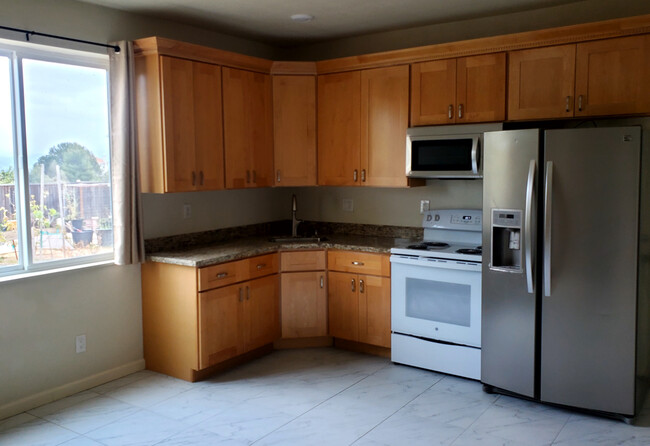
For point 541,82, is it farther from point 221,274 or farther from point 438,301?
point 221,274

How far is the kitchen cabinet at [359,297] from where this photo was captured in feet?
13.5

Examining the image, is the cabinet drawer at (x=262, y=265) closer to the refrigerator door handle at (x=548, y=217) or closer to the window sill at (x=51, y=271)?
the window sill at (x=51, y=271)

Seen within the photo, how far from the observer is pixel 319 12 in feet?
12.8

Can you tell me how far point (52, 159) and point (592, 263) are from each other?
3.31 metres

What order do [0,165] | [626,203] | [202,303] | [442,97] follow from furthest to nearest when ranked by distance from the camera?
[442,97] → [202,303] → [0,165] → [626,203]

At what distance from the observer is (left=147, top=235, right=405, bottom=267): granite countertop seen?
375cm

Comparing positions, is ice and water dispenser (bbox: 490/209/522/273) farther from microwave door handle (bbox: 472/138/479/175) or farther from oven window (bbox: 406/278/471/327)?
microwave door handle (bbox: 472/138/479/175)

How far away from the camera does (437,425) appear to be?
3104 millimetres

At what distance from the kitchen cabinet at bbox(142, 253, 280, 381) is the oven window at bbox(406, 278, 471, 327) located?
112cm

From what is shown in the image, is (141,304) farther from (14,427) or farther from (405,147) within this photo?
(405,147)

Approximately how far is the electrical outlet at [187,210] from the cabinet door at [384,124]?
4.51 ft

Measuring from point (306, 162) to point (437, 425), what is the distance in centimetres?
232

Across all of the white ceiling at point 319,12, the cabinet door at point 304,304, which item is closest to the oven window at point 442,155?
the white ceiling at point 319,12

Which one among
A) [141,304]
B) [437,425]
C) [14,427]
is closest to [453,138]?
[437,425]
